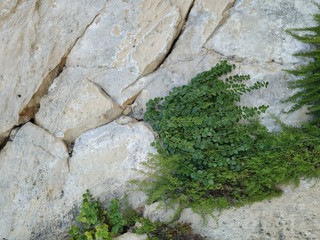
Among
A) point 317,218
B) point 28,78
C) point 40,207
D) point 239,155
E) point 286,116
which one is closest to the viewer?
point 317,218

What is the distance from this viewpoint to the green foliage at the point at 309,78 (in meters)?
4.27

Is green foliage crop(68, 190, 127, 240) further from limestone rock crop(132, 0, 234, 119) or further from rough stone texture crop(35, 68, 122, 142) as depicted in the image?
limestone rock crop(132, 0, 234, 119)

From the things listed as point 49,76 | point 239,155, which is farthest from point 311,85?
point 49,76

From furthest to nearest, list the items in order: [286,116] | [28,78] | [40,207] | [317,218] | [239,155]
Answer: [28,78] → [40,207] → [286,116] → [239,155] → [317,218]

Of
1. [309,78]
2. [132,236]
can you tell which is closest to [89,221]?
[132,236]

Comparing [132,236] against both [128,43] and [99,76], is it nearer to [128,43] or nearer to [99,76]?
[99,76]

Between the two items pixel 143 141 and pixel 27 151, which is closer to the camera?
pixel 143 141

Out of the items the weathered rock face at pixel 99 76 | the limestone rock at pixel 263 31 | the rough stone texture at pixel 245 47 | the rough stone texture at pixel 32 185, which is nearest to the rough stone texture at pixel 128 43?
the weathered rock face at pixel 99 76

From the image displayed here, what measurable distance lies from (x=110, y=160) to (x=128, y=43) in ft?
5.09

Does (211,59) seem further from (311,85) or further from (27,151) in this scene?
(27,151)

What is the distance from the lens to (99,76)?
202 inches

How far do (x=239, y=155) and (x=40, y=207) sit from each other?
8.28 feet

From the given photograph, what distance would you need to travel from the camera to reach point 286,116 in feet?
14.8

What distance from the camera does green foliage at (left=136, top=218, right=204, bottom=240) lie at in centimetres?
408
